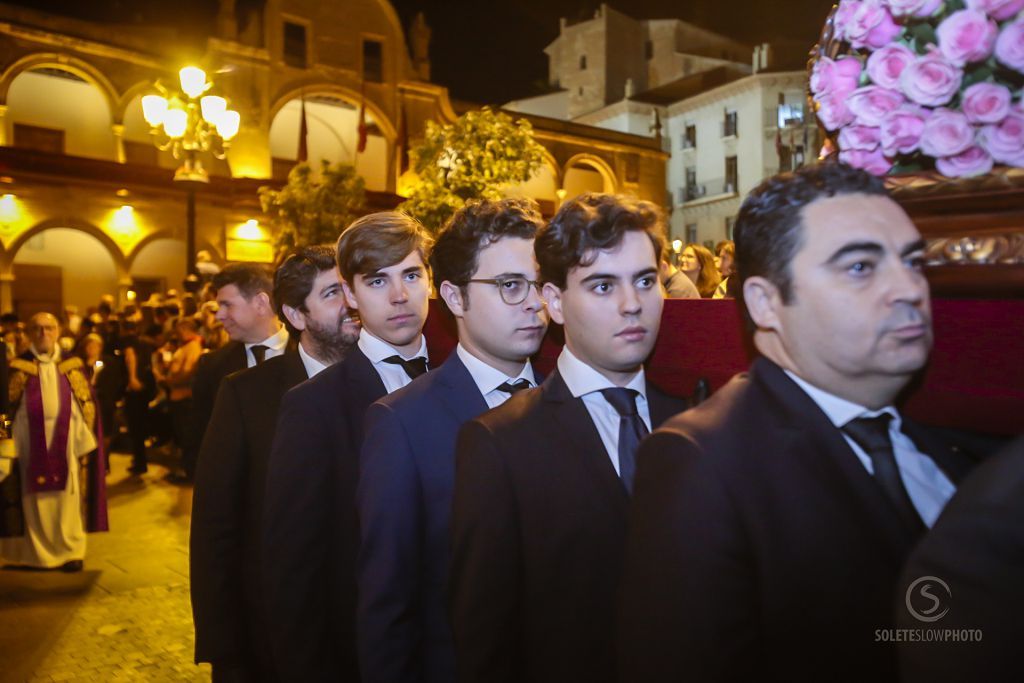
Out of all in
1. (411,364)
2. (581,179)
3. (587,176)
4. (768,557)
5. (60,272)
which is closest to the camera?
(768,557)

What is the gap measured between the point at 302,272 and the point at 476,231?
1.55 m

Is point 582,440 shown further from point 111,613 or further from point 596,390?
point 111,613

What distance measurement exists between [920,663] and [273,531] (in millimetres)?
2164

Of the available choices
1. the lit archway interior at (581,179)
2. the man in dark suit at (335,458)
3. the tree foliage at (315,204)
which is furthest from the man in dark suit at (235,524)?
the lit archway interior at (581,179)

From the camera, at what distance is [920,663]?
3.84 ft

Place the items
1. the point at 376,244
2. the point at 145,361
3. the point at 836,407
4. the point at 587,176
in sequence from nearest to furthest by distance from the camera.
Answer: the point at 836,407
the point at 376,244
the point at 145,361
the point at 587,176

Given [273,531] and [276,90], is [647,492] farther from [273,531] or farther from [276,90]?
[276,90]

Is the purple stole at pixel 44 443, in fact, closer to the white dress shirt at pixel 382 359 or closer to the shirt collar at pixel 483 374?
the white dress shirt at pixel 382 359

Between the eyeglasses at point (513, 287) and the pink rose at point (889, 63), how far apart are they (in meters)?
1.11

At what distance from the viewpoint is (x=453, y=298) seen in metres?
2.51

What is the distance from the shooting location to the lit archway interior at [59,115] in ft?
69.1

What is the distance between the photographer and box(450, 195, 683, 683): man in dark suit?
1.87 metres

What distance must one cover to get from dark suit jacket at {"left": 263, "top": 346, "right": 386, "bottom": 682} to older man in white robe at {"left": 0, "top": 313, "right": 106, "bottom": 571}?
520 centimetres

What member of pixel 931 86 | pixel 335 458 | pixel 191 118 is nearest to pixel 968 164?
pixel 931 86
